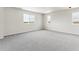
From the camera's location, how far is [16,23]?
21.1ft

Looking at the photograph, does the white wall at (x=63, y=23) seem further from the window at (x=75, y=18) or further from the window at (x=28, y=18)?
the window at (x=28, y=18)

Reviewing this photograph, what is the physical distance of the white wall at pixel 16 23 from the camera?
564 centimetres

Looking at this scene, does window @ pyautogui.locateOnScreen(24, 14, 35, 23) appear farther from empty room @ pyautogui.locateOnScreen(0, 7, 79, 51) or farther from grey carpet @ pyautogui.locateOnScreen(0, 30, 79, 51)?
grey carpet @ pyautogui.locateOnScreen(0, 30, 79, 51)

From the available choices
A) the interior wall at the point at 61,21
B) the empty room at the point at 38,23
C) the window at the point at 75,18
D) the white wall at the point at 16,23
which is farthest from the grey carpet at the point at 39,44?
the interior wall at the point at 61,21

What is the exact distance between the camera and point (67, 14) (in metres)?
6.96

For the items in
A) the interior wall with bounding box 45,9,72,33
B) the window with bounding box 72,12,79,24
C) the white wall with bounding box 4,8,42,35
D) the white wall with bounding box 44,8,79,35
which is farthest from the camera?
the interior wall with bounding box 45,9,72,33

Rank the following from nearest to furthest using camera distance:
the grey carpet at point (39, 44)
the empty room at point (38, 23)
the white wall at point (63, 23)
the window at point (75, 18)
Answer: the grey carpet at point (39, 44), the empty room at point (38, 23), the window at point (75, 18), the white wall at point (63, 23)

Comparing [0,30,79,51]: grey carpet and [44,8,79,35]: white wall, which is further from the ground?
[44,8,79,35]: white wall

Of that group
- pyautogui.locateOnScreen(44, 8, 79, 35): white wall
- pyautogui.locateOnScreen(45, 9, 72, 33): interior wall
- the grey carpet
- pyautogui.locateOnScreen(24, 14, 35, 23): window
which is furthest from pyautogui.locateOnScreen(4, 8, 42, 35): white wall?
the grey carpet

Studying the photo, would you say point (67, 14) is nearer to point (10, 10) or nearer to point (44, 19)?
point (44, 19)

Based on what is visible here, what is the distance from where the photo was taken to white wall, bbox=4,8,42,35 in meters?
5.64

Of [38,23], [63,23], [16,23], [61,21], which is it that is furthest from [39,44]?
[61,21]

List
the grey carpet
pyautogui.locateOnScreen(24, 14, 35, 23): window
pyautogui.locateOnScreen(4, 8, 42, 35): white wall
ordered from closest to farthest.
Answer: the grey carpet < pyautogui.locateOnScreen(4, 8, 42, 35): white wall < pyautogui.locateOnScreen(24, 14, 35, 23): window
